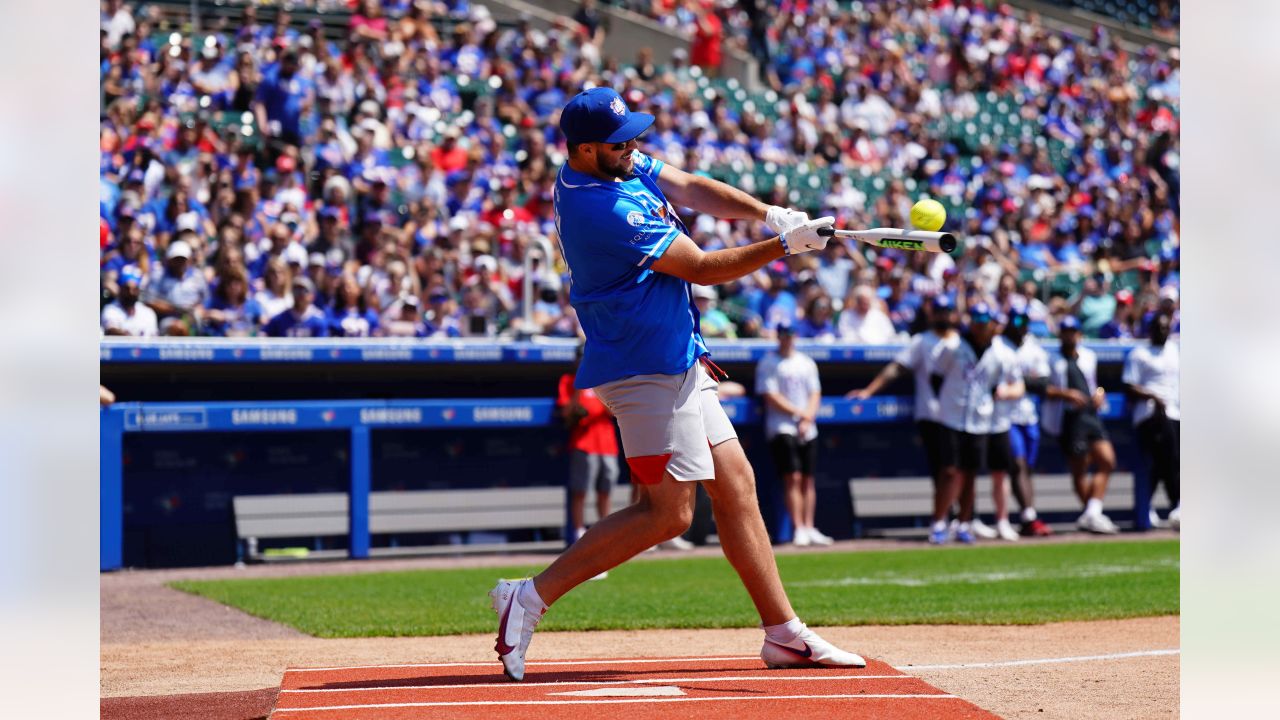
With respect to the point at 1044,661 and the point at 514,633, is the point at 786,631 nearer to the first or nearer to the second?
the point at 514,633

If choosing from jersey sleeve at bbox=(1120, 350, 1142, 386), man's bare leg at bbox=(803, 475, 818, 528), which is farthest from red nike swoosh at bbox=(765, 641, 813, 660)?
jersey sleeve at bbox=(1120, 350, 1142, 386)

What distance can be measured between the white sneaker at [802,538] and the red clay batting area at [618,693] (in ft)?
23.6

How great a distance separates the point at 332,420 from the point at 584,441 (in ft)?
6.42

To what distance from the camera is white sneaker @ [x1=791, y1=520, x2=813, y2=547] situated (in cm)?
1328

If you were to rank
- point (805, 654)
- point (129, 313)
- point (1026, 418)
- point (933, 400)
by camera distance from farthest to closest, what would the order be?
point (1026, 418) < point (933, 400) < point (129, 313) < point (805, 654)

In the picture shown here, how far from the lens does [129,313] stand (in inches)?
461

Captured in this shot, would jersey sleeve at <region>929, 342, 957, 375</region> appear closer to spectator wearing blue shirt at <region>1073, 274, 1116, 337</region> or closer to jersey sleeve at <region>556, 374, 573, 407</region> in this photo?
jersey sleeve at <region>556, 374, 573, 407</region>

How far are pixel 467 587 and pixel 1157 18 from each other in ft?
83.0

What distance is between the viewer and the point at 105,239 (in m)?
12.5

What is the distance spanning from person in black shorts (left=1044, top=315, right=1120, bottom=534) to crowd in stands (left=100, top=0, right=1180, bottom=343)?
1.37 metres

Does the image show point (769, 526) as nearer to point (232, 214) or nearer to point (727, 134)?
point (232, 214)

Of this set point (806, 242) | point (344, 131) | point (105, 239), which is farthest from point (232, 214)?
point (806, 242)

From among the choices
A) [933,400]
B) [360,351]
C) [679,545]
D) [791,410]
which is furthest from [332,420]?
[933,400]

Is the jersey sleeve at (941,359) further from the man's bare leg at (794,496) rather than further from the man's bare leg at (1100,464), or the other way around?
the man's bare leg at (1100,464)
